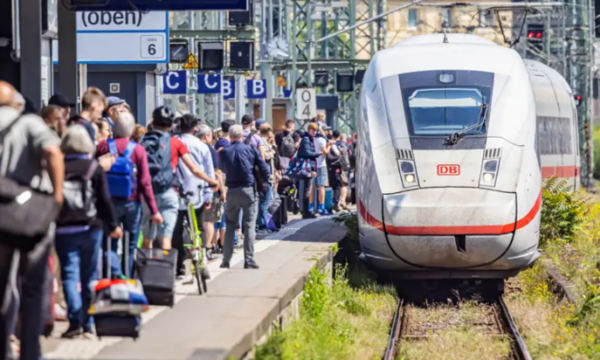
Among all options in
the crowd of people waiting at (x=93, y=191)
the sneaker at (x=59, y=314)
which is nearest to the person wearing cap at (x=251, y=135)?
the crowd of people waiting at (x=93, y=191)

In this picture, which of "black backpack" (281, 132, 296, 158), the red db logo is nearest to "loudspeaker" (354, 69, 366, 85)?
"black backpack" (281, 132, 296, 158)

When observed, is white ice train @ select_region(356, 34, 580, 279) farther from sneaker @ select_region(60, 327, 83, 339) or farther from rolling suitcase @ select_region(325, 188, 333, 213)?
rolling suitcase @ select_region(325, 188, 333, 213)

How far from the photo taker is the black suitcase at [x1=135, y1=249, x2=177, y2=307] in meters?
10.4

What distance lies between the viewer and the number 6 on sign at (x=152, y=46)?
1547cm

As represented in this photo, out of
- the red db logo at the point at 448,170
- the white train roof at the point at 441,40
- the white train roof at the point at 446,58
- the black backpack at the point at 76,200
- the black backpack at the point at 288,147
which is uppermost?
the white train roof at the point at 441,40

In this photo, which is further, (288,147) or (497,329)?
(288,147)

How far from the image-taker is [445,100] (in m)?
15.3

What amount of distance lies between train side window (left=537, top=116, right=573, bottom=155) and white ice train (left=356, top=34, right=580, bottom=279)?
802cm

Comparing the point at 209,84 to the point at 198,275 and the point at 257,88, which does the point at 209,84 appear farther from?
the point at 198,275

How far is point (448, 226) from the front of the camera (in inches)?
562

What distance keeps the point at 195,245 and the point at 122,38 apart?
4.19 metres

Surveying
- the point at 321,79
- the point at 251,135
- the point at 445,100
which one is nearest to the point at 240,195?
the point at 445,100

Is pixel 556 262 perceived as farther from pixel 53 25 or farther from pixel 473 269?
pixel 53 25

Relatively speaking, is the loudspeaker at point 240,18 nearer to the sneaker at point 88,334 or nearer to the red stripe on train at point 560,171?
the red stripe on train at point 560,171
